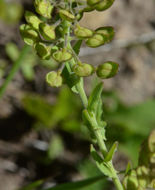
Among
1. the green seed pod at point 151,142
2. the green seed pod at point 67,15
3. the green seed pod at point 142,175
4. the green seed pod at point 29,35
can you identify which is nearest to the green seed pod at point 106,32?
the green seed pod at point 67,15

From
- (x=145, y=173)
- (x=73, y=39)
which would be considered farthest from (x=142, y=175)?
(x=73, y=39)

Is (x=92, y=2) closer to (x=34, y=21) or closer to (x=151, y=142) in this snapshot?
(x=34, y=21)

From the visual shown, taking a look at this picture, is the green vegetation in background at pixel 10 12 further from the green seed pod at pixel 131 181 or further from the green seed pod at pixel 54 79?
the green seed pod at pixel 131 181

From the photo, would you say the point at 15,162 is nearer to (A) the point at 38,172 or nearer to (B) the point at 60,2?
(A) the point at 38,172

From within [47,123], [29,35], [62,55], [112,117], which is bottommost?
[112,117]

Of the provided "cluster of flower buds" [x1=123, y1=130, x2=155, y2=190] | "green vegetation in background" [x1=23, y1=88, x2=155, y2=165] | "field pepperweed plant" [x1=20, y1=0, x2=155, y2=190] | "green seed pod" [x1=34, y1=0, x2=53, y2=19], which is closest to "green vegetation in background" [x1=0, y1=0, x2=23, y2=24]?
"green vegetation in background" [x1=23, y1=88, x2=155, y2=165]

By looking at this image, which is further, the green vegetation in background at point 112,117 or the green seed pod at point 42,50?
the green vegetation in background at point 112,117

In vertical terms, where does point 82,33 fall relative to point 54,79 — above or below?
above
